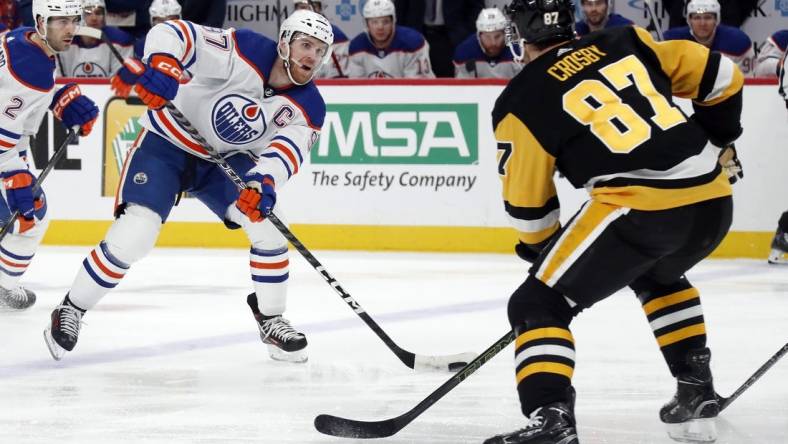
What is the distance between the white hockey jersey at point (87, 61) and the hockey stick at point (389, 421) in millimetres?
4974

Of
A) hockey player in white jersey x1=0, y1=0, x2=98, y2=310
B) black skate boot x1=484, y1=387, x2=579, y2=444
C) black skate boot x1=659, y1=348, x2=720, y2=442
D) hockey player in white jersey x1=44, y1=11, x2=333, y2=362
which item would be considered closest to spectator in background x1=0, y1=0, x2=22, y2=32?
hockey player in white jersey x1=0, y1=0, x2=98, y2=310

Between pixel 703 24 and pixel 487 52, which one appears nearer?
pixel 703 24

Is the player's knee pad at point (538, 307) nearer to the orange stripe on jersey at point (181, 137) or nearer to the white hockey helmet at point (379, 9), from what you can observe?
the orange stripe on jersey at point (181, 137)

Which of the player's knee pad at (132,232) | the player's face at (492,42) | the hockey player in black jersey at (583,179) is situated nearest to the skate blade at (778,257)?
the player's face at (492,42)

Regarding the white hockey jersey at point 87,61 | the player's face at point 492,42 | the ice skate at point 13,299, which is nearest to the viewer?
the ice skate at point 13,299

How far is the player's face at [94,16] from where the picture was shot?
717cm

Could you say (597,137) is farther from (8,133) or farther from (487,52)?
(487,52)

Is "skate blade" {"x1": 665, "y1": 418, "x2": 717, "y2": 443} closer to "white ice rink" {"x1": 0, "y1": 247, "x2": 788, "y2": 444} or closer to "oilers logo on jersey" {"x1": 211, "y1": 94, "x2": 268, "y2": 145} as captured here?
"white ice rink" {"x1": 0, "y1": 247, "x2": 788, "y2": 444}

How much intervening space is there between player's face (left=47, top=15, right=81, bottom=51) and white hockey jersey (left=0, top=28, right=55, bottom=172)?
87 millimetres

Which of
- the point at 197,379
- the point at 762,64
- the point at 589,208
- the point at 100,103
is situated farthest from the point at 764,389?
the point at 100,103

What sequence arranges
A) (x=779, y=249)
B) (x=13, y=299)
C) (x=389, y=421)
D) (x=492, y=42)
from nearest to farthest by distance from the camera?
(x=389, y=421) < (x=13, y=299) < (x=779, y=249) < (x=492, y=42)

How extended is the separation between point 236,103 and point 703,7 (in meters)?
3.86

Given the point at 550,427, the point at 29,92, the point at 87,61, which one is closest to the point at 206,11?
the point at 87,61

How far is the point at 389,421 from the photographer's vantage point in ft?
8.42
